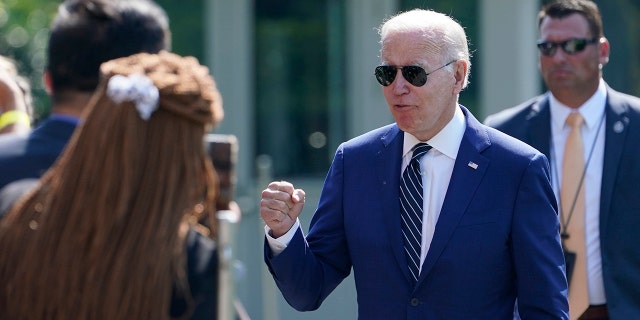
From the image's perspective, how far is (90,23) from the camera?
327cm

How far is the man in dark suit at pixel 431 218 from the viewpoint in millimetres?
3582

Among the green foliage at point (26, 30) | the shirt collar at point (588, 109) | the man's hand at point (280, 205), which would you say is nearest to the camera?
the man's hand at point (280, 205)

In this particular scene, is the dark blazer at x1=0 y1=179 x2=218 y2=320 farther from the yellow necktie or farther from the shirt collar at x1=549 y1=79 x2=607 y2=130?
the shirt collar at x1=549 y1=79 x2=607 y2=130

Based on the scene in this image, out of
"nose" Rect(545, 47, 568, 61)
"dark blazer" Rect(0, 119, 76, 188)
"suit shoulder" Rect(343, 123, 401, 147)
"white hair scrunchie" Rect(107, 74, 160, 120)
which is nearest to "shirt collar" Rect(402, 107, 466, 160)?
"suit shoulder" Rect(343, 123, 401, 147)

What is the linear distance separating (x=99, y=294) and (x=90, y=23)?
0.95 meters

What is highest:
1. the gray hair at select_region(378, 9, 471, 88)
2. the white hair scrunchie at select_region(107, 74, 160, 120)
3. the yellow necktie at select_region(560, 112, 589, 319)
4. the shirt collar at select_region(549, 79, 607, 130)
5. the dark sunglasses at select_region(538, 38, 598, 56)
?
the gray hair at select_region(378, 9, 471, 88)

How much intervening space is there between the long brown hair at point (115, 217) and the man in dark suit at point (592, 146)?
2629 millimetres

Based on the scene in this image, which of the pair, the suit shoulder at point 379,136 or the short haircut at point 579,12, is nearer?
the suit shoulder at point 379,136

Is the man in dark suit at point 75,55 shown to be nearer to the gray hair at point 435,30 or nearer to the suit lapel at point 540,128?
the gray hair at point 435,30

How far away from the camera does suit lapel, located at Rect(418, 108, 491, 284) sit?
3.60m

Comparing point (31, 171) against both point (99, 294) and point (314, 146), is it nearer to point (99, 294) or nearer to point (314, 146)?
point (99, 294)

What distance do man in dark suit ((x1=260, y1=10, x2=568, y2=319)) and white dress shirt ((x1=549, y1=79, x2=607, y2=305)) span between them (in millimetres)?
1312

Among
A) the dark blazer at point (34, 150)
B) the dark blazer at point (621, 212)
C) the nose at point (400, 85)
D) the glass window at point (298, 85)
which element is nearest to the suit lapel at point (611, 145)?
the dark blazer at point (621, 212)

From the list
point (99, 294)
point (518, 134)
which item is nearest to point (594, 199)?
point (518, 134)
